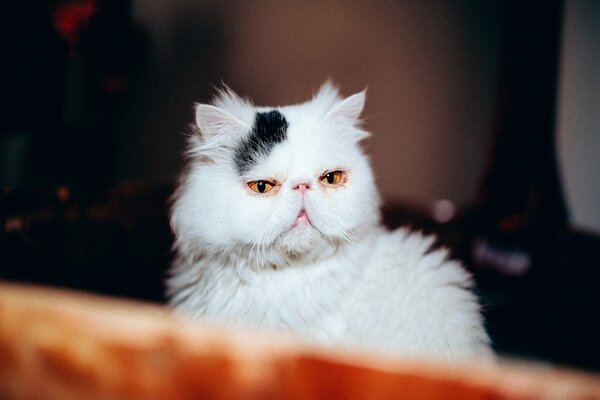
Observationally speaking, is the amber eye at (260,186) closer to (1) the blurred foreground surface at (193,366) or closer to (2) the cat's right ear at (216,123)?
(2) the cat's right ear at (216,123)

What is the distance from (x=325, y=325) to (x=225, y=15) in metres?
0.60

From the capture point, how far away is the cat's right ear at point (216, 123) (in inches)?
22.1

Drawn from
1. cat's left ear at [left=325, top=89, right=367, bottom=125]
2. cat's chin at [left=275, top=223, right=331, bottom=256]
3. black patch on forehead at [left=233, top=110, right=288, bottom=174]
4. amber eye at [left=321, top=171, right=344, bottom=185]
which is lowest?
cat's chin at [left=275, top=223, right=331, bottom=256]

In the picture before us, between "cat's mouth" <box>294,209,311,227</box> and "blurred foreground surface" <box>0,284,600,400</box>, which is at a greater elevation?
"cat's mouth" <box>294,209,311,227</box>

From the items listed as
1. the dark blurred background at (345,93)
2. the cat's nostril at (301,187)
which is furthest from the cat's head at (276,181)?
the dark blurred background at (345,93)

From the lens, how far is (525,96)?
38.2 inches

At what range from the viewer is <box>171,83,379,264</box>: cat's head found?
553 mm

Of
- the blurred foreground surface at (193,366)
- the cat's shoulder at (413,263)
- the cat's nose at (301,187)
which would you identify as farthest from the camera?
the cat's shoulder at (413,263)

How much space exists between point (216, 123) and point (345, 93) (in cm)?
27

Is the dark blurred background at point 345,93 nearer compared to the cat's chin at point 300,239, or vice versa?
the cat's chin at point 300,239

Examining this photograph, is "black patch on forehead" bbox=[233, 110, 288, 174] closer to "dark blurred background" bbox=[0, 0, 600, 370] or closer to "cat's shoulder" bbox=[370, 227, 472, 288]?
"dark blurred background" bbox=[0, 0, 600, 370]

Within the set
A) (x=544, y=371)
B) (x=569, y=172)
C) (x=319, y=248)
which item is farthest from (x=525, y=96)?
(x=544, y=371)

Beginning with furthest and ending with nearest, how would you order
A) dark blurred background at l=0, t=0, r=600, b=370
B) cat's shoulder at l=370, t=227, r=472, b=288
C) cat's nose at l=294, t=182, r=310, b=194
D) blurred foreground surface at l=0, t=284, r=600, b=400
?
dark blurred background at l=0, t=0, r=600, b=370 < cat's shoulder at l=370, t=227, r=472, b=288 < cat's nose at l=294, t=182, r=310, b=194 < blurred foreground surface at l=0, t=284, r=600, b=400

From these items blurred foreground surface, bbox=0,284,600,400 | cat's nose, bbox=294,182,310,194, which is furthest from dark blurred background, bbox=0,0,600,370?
blurred foreground surface, bbox=0,284,600,400
